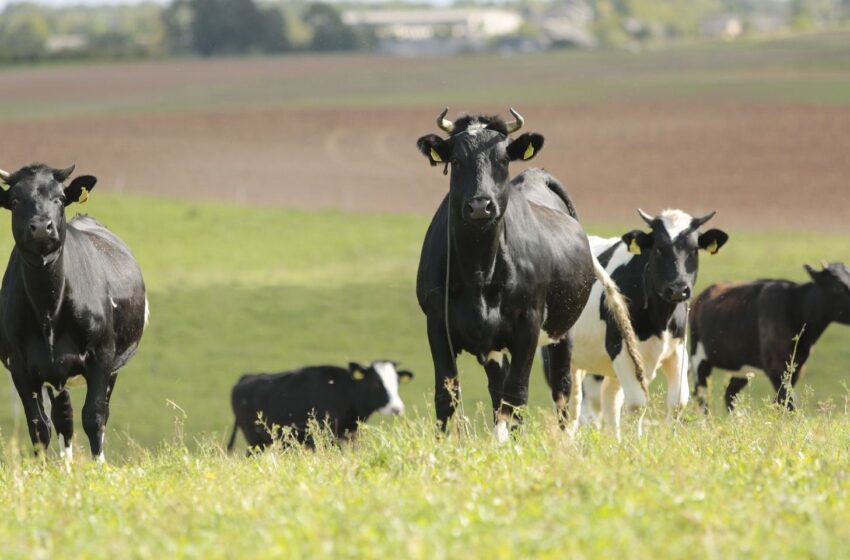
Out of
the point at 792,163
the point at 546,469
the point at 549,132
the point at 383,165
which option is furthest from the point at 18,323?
the point at 549,132

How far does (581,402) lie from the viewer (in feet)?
49.2

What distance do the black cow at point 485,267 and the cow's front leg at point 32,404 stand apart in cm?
263

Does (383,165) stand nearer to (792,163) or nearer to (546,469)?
(792,163)

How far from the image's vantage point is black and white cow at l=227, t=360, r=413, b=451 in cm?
1847

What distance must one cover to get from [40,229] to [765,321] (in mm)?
10352

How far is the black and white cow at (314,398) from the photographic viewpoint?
60.6 ft

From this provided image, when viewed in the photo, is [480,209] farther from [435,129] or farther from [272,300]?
[435,129]

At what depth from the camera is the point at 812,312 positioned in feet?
58.6

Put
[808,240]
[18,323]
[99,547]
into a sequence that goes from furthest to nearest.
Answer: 1. [808,240]
2. [18,323]
3. [99,547]

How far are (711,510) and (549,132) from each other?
57.6 metres

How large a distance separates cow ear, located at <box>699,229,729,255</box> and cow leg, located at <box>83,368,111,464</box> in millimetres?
5180

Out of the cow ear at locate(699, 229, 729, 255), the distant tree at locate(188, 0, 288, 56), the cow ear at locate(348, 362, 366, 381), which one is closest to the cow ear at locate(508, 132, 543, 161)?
the cow ear at locate(699, 229, 729, 255)

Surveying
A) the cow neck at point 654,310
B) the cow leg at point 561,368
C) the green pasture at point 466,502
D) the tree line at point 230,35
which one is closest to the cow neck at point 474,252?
the green pasture at point 466,502

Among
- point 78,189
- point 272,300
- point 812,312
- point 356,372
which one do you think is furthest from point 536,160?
point 78,189
